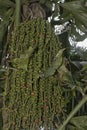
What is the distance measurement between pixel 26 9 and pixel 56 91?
48 centimetres

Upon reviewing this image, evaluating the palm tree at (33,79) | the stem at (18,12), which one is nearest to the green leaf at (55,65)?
the palm tree at (33,79)

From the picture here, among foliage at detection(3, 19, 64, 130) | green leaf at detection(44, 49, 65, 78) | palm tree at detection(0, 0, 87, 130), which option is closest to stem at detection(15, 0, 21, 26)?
palm tree at detection(0, 0, 87, 130)

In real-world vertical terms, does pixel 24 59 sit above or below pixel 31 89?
above

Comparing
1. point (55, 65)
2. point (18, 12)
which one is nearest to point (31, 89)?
point (55, 65)

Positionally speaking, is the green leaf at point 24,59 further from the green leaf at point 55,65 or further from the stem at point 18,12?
the stem at point 18,12

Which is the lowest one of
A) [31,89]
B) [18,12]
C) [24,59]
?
[31,89]

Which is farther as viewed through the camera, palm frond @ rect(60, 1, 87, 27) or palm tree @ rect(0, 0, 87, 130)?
palm frond @ rect(60, 1, 87, 27)

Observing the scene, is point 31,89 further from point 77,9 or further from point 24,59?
point 77,9

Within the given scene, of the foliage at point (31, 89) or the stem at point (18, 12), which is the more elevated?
the stem at point (18, 12)

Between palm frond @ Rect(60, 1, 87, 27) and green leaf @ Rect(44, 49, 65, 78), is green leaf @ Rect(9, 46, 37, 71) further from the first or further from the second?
palm frond @ Rect(60, 1, 87, 27)

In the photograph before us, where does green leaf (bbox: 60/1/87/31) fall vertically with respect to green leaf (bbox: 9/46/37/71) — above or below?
above

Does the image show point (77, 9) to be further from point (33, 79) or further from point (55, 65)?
point (33, 79)

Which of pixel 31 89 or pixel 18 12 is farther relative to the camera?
pixel 18 12

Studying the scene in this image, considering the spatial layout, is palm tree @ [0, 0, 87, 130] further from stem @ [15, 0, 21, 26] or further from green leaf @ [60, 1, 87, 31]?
green leaf @ [60, 1, 87, 31]
